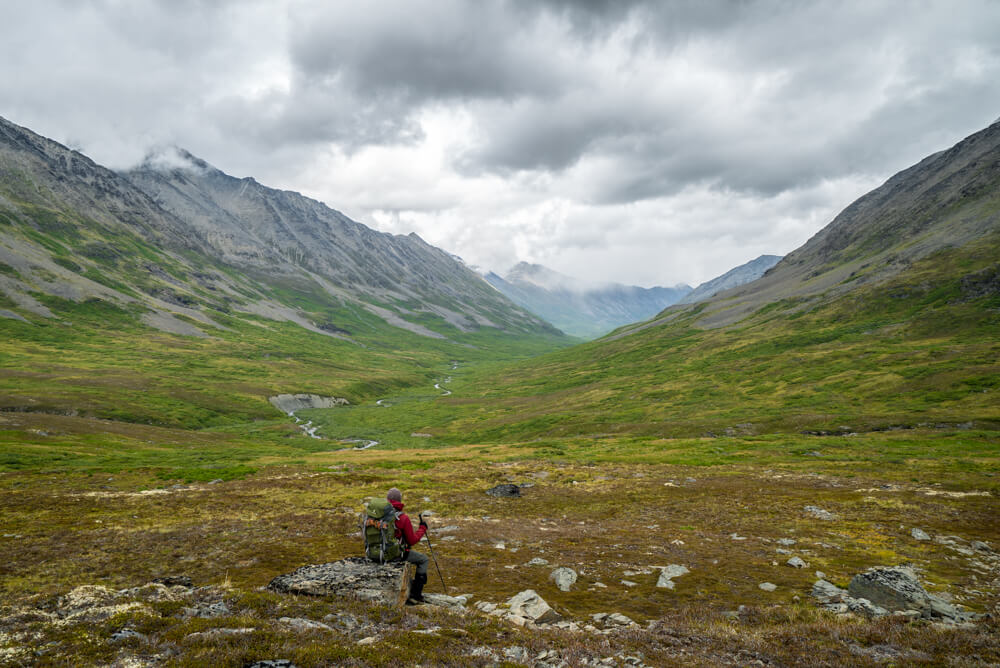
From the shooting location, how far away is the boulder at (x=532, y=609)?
14914 mm

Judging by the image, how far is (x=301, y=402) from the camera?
133375mm

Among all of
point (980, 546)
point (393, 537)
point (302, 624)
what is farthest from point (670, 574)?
point (980, 546)

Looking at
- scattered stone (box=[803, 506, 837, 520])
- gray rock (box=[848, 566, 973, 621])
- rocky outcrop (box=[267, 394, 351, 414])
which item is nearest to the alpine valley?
gray rock (box=[848, 566, 973, 621])

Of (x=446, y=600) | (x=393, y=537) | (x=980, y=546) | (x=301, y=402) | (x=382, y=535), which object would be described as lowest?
(x=980, y=546)

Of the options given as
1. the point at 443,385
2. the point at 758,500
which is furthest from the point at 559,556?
the point at 443,385

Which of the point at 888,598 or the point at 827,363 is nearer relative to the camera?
the point at 888,598

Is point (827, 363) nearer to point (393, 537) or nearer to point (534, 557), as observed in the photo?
point (534, 557)

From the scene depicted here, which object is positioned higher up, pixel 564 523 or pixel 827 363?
pixel 827 363

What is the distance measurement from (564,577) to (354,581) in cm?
884

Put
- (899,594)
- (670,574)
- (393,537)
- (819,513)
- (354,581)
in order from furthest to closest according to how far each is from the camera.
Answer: (819,513) → (670,574) → (393,537) → (354,581) → (899,594)

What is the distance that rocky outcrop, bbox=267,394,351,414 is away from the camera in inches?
5012

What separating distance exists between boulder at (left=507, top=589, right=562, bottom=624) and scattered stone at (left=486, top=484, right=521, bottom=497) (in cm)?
2161

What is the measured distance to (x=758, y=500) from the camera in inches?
1265

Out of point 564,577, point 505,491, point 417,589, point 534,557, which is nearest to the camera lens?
point 417,589
